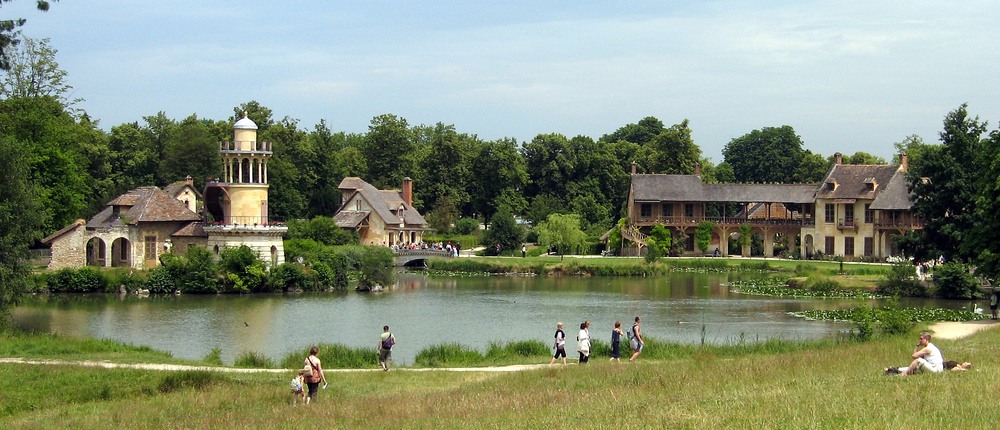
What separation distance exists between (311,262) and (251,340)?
19.9 meters

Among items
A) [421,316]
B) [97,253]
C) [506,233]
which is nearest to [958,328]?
[421,316]

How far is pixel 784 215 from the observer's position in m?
75.3

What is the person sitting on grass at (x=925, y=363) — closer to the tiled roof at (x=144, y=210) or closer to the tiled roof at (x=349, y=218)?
the tiled roof at (x=144, y=210)

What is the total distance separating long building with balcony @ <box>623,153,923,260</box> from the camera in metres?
64.1

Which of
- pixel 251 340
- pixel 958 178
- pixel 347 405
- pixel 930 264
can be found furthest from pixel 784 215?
pixel 347 405

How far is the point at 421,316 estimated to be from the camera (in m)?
39.0

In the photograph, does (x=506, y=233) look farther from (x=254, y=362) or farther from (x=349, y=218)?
(x=254, y=362)

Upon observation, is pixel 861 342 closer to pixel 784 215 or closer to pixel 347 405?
pixel 347 405

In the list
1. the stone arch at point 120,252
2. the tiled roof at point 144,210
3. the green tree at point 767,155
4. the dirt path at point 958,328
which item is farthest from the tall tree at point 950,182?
the green tree at point 767,155

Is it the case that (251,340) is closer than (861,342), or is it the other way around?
(861,342)

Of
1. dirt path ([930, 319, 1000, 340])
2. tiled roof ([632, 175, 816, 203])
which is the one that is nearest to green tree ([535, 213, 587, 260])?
tiled roof ([632, 175, 816, 203])

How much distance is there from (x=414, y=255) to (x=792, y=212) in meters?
24.2

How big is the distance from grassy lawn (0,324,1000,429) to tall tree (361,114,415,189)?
5945 centimetres

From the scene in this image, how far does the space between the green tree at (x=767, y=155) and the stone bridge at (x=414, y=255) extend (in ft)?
144
